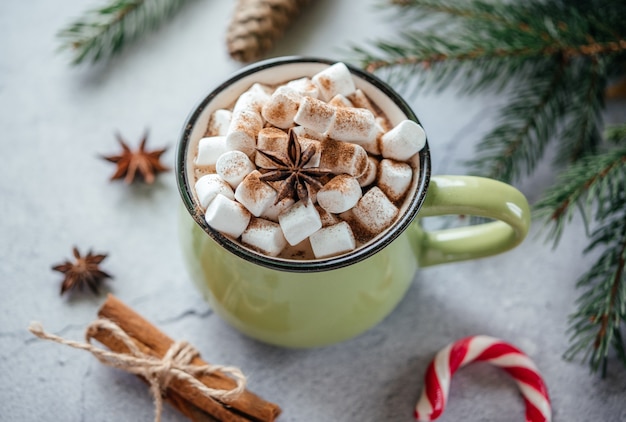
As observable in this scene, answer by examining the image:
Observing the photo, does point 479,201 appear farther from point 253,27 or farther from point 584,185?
point 253,27

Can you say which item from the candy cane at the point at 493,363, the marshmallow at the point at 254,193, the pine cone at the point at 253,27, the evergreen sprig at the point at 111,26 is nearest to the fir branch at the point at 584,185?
the candy cane at the point at 493,363

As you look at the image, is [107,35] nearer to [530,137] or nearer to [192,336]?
[192,336]

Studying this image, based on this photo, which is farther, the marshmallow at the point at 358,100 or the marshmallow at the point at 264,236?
the marshmallow at the point at 358,100

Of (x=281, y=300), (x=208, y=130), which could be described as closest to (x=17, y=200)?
(x=208, y=130)

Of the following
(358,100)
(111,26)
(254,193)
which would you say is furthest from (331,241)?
(111,26)

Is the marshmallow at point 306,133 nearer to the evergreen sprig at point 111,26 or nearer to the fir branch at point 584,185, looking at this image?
the fir branch at point 584,185

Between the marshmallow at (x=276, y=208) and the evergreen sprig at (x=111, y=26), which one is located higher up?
the evergreen sprig at (x=111, y=26)
